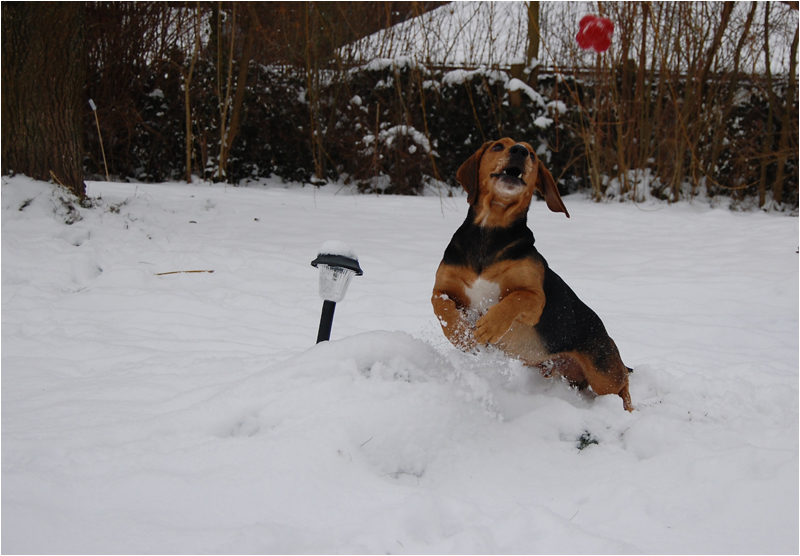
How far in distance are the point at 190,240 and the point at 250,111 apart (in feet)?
17.4

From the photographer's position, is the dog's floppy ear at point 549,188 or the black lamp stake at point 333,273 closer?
the black lamp stake at point 333,273

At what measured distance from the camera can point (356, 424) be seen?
6.30ft

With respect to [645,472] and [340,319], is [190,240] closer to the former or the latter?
[340,319]

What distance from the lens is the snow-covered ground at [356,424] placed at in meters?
1.55

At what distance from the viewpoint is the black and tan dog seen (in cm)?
230

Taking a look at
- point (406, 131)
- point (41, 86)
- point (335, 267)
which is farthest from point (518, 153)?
point (406, 131)

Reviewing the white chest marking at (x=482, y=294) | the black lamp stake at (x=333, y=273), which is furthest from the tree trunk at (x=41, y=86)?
the white chest marking at (x=482, y=294)

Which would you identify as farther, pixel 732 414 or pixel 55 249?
pixel 55 249

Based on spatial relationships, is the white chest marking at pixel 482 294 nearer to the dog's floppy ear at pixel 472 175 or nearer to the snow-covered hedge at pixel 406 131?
the dog's floppy ear at pixel 472 175

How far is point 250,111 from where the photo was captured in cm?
984

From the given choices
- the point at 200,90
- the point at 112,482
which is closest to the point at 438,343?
the point at 112,482

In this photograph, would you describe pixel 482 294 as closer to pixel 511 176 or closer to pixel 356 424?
pixel 511 176

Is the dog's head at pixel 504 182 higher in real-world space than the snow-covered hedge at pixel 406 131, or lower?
lower

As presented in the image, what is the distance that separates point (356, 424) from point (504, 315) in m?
0.71
